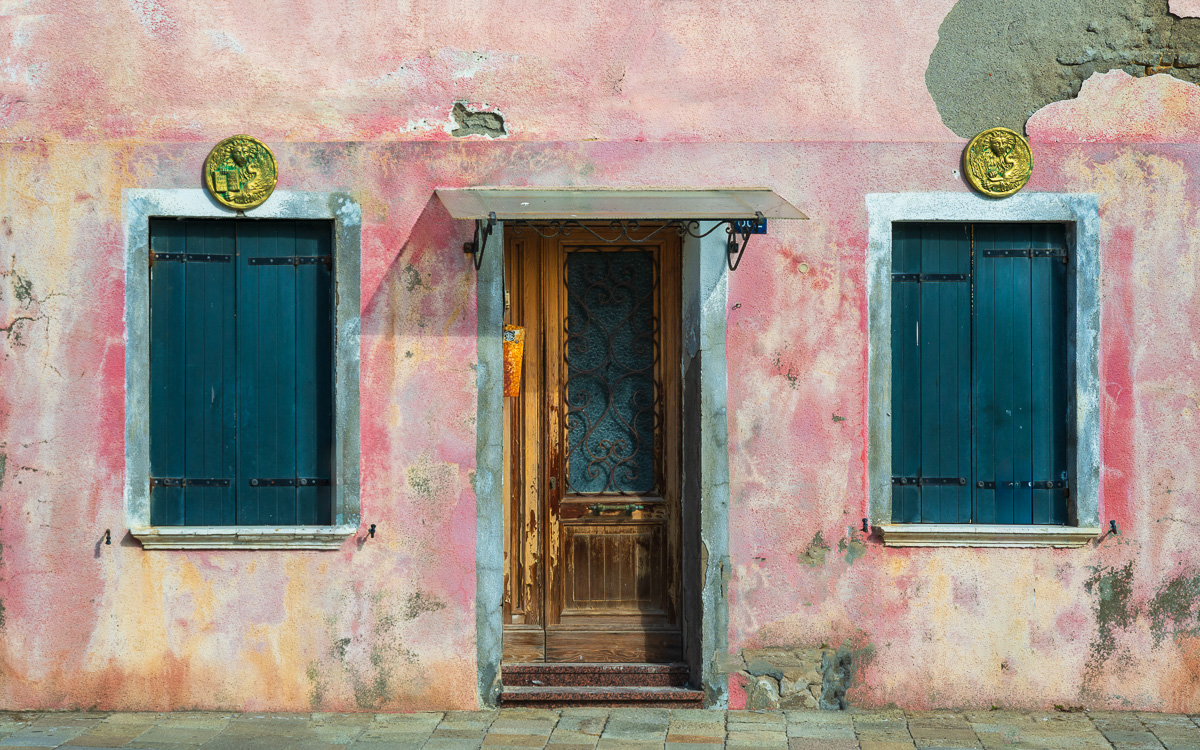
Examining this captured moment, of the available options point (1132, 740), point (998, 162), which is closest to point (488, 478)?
point (998, 162)

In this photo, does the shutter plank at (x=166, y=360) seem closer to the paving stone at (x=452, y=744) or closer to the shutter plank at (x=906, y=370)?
the paving stone at (x=452, y=744)

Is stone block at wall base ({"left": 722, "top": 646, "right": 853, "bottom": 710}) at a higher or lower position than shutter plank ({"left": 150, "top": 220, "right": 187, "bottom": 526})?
lower

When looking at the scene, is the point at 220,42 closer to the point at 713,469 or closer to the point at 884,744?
the point at 713,469

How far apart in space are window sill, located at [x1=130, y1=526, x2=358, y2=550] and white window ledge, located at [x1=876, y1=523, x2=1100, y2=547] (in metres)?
2.82

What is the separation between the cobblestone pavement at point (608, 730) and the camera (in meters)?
4.92

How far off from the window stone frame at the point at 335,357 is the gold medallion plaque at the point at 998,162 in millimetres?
3181

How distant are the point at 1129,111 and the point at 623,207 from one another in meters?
2.72

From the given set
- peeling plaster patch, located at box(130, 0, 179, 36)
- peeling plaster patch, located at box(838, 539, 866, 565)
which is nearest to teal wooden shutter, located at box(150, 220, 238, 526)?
peeling plaster patch, located at box(130, 0, 179, 36)

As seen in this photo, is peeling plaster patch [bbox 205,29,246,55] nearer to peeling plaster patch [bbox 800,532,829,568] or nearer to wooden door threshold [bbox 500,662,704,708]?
wooden door threshold [bbox 500,662,704,708]

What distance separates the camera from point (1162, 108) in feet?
17.8

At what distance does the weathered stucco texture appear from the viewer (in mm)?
5383

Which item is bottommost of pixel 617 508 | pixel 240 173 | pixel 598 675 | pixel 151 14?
pixel 598 675

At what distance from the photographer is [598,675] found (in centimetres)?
562

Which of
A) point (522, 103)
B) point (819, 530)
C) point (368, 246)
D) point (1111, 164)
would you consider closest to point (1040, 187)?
point (1111, 164)
